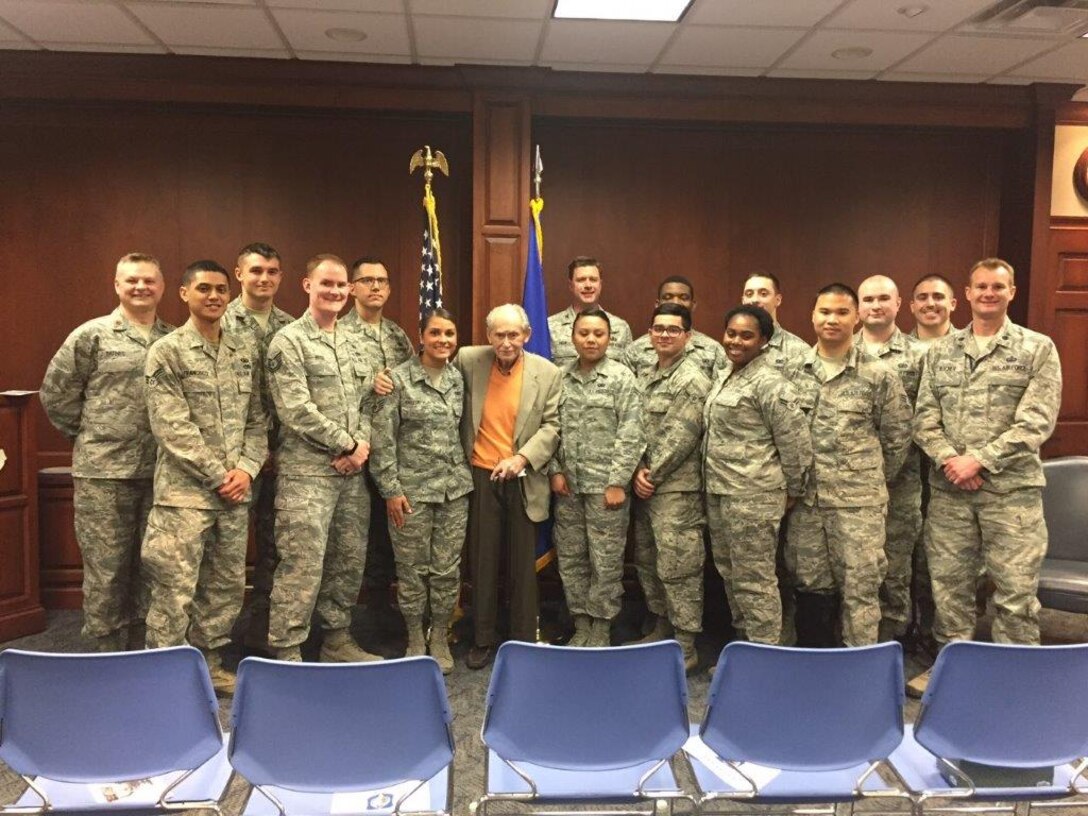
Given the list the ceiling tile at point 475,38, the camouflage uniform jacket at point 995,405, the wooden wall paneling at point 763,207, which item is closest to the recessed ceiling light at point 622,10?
the ceiling tile at point 475,38

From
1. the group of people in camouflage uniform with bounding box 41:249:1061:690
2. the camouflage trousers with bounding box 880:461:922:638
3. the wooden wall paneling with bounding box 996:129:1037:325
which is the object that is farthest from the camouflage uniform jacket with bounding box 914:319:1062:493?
the wooden wall paneling with bounding box 996:129:1037:325

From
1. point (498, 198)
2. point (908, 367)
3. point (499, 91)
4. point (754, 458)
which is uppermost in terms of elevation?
point (499, 91)

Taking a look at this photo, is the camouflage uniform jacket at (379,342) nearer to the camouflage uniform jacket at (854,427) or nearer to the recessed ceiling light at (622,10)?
the recessed ceiling light at (622,10)

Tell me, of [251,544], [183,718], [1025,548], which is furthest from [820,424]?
[251,544]

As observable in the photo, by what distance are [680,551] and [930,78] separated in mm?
3268

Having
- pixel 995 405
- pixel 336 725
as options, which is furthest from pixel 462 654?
pixel 995 405

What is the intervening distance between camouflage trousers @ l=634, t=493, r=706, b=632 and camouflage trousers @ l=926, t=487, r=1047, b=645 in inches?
39.2

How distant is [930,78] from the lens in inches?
191

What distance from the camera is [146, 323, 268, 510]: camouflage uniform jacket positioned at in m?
3.23

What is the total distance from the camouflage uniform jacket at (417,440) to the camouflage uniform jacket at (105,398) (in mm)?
1024

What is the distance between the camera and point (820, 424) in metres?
3.52

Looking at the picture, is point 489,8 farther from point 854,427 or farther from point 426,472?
point 854,427

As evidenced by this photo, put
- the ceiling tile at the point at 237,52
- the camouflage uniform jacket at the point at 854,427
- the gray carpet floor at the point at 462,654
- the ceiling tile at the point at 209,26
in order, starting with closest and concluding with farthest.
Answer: the gray carpet floor at the point at 462,654, the camouflage uniform jacket at the point at 854,427, the ceiling tile at the point at 209,26, the ceiling tile at the point at 237,52

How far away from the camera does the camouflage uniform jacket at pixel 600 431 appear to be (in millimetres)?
3639
